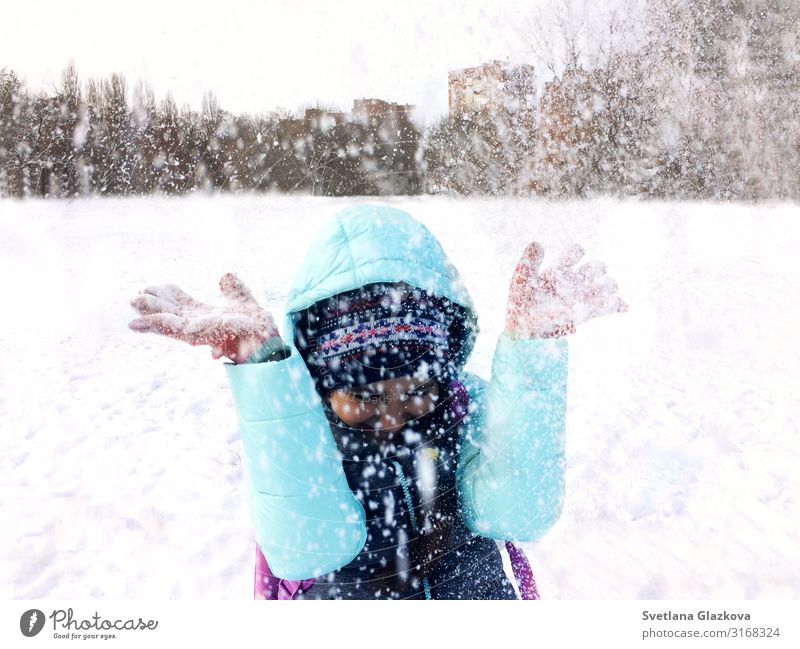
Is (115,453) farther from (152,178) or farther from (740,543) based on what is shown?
(740,543)

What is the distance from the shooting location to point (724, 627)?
58cm

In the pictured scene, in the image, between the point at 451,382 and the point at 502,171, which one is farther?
the point at 502,171

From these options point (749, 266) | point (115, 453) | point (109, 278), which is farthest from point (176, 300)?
point (749, 266)

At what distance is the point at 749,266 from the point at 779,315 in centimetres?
23

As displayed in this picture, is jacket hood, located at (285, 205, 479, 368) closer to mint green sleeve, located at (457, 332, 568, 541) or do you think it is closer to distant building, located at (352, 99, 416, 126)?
mint green sleeve, located at (457, 332, 568, 541)

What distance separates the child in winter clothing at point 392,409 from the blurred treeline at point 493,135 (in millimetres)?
482

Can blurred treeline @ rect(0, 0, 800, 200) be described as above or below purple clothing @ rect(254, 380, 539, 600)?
above

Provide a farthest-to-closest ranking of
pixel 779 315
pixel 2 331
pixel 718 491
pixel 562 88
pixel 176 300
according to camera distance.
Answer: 1. pixel 2 331
2. pixel 779 315
3. pixel 718 491
4. pixel 562 88
5. pixel 176 300

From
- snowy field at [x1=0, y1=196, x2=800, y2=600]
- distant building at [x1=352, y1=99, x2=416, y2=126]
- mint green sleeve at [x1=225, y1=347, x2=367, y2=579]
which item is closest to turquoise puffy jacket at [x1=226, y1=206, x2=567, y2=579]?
mint green sleeve at [x1=225, y1=347, x2=367, y2=579]

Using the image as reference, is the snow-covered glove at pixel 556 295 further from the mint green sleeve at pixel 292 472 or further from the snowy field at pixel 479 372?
the snowy field at pixel 479 372

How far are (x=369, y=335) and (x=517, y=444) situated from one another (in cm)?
16

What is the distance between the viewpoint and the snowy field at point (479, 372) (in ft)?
2.99

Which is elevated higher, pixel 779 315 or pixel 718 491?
pixel 779 315

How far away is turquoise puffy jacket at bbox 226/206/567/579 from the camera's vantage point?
1.33ft
